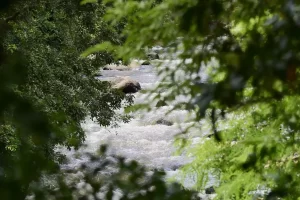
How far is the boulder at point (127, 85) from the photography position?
13.1 metres

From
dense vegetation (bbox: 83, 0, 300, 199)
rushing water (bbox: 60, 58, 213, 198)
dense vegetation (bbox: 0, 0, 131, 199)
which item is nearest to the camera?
dense vegetation (bbox: 83, 0, 300, 199)

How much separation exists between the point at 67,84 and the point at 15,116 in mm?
6784

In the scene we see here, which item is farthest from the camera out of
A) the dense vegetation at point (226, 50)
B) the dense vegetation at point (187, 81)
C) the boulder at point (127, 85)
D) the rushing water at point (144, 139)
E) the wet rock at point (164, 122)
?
the boulder at point (127, 85)

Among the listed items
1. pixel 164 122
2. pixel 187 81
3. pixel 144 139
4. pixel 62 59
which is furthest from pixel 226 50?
pixel 164 122

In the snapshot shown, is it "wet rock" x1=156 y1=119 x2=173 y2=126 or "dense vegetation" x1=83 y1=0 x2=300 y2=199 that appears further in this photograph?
"wet rock" x1=156 y1=119 x2=173 y2=126

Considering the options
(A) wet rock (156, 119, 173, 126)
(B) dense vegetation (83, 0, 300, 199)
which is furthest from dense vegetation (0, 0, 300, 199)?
(A) wet rock (156, 119, 173, 126)

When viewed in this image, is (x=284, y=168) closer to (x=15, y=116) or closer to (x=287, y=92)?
(x=287, y=92)

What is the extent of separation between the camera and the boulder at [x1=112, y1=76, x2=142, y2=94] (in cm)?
1307

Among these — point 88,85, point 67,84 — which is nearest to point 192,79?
point 67,84

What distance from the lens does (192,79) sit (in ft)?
3.49

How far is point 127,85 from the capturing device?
43.3ft

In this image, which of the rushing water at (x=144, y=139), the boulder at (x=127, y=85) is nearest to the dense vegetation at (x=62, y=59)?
the rushing water at (x=144, y=139)

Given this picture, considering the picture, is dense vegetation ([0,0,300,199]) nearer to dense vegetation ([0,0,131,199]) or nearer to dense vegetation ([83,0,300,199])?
dense vegetation ([83,0,300,199])

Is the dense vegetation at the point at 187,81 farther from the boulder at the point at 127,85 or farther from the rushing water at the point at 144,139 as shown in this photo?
the boulder at the point at 127,85
